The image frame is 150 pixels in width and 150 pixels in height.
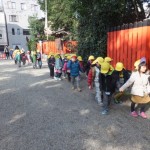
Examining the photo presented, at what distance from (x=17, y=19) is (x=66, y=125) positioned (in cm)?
4754

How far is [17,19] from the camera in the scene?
49406 mm

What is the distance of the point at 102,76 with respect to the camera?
6203mm

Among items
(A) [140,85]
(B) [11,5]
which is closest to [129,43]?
(A) [140,85]

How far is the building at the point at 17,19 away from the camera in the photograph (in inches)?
1889

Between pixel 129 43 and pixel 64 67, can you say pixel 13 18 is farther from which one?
pixel 129 43

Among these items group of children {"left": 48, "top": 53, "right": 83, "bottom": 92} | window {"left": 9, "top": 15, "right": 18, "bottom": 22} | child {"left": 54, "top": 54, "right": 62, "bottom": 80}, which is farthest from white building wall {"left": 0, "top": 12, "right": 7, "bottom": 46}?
child {"left": 54, "top": 54, "right": 62, "bottom": 80}

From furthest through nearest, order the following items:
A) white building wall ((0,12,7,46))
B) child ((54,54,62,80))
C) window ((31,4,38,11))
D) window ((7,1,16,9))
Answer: window ((31,4,38,11)) → window ((7,1,16,9)) → white building wall ((0,12,7,46)) → child ((54,54,62,80))

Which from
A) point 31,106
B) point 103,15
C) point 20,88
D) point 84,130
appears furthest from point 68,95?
point 103,15

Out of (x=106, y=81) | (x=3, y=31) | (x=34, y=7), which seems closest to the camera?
(x=106, y=81)

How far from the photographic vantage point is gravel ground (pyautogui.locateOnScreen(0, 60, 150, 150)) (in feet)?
15.0

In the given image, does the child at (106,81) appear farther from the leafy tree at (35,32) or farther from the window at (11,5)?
the window at (11,5)

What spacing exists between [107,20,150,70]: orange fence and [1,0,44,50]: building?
39559mm

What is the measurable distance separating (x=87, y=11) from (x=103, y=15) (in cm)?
121

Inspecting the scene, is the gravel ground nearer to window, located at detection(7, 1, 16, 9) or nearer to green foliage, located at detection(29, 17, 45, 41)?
green foliage, located at detection(29, 17, 45, 41)
